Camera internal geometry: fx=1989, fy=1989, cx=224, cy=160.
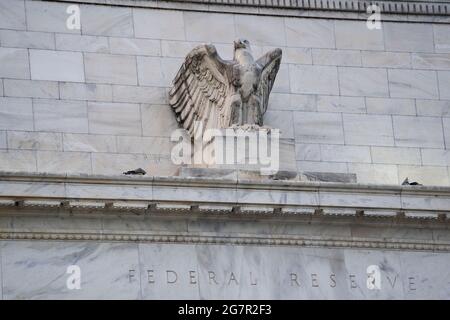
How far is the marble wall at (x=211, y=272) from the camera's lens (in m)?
31.4

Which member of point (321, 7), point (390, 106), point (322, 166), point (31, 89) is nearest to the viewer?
point (31, 89)

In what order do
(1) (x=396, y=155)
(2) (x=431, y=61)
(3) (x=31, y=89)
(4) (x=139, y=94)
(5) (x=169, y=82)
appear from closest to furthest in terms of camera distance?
(3) (x=31, y=89) → (4) (x=139, y=94) → (5) (x=169, y=82) → (1) (x=396, y=155) → (2) (x=431, y=61)

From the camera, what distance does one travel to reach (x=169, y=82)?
34406 mm

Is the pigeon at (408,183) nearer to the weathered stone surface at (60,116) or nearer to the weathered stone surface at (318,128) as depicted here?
the weathered stone surface at (318,128)

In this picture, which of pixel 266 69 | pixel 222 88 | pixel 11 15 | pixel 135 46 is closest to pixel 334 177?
pixel 266 69

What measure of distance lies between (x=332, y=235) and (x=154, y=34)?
4.93 metres

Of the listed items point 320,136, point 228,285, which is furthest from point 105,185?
point 320,136

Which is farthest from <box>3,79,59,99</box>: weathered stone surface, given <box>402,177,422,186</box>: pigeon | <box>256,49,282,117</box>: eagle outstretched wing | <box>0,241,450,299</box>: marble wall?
<box>402,177,422,186</box>: pigeon

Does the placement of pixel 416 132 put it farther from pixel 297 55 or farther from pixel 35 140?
pixel 35 140

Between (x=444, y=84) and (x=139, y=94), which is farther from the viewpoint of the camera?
(x=444, y=84)

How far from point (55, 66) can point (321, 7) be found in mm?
5178

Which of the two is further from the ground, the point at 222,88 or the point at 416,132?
the point at 222,88

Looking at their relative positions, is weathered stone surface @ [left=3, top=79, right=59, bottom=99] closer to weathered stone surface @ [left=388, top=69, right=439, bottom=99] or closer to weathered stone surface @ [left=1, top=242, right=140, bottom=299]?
weathered stone surface @ [left=1, top=242, right=140, bottom=299]

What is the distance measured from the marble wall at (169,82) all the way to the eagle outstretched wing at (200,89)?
0.34 meters
